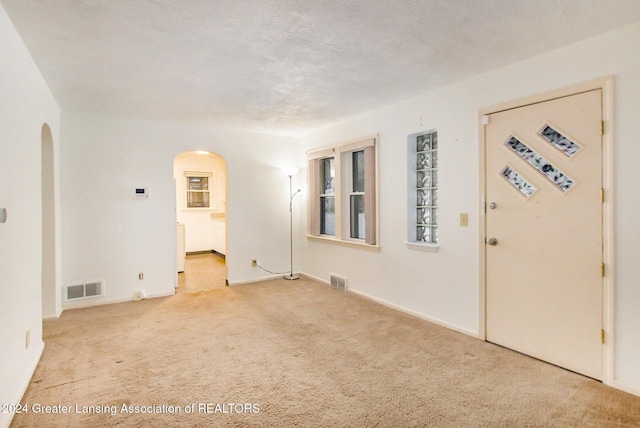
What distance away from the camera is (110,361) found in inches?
105

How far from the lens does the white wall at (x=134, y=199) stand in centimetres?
404

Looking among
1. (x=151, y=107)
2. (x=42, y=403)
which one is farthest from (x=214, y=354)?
(x=151, y=107)

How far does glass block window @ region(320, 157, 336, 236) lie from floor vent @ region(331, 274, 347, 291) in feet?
2.48

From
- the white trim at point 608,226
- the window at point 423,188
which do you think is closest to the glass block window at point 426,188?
the window at point 423,188

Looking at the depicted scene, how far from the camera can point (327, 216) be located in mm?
5355

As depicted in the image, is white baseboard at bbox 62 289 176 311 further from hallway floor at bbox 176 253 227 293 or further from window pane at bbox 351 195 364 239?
window pane at bbox 351 195 364 239

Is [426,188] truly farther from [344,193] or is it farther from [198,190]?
[198,190]

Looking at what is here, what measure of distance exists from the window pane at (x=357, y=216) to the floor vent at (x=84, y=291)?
3486 mm

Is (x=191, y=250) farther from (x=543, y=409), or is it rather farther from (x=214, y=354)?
(x=543, y=409)

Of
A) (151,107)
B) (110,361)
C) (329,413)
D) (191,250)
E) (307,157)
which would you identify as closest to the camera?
(329,413)

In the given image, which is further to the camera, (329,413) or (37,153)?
(37,153)

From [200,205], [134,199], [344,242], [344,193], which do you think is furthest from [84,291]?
[200,205]

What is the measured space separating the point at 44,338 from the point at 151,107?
2.69 metres

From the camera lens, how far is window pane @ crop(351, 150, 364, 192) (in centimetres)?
470
